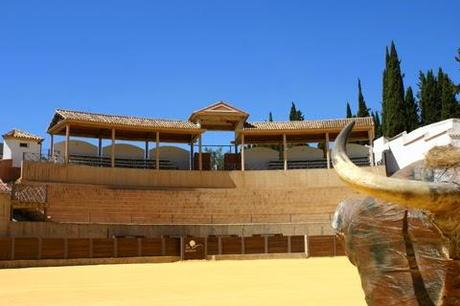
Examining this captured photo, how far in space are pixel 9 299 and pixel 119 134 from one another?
2391 centimetres

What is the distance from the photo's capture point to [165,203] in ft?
88.8

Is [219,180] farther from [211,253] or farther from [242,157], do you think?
[211,253]

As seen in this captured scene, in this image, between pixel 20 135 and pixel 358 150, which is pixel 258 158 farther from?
pixel 20 135

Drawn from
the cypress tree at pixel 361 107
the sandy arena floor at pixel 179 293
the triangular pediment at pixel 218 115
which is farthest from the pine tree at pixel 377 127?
the sandy arena floor at pixel 179 293

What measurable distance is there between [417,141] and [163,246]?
1566 centimetres

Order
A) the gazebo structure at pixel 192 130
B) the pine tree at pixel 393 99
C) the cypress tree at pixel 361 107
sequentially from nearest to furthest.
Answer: the gazebo structure at pixel 192 130
the pine tree at pixel 393 99
the cypress tree at pixel 361 107

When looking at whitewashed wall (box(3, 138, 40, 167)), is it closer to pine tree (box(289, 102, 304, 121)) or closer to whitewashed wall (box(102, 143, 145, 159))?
whitewashed wall (box(102, 143, 145, 159))

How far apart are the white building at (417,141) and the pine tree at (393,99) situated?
13.6 ft

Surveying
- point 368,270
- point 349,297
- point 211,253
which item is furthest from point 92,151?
point 368,270

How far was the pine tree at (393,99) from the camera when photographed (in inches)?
1561

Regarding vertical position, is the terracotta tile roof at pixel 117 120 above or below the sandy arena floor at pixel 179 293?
above

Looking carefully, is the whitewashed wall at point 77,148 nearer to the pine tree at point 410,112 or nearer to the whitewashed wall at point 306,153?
the whitewashed wall at point 306,153

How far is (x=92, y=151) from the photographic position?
3206cm

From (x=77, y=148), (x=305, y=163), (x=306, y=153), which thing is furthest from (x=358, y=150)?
(x=77, y=148)
